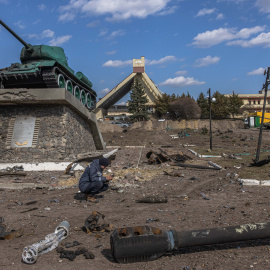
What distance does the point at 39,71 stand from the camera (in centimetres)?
1338

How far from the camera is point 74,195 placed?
7.62m

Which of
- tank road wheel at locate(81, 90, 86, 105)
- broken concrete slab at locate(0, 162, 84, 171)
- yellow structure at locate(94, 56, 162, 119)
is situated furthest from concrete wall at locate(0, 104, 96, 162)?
yellow structure at locate(94, 56, 162, 119)

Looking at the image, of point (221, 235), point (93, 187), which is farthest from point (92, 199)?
point (221, 235)

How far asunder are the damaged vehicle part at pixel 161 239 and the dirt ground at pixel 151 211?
0.45 ft

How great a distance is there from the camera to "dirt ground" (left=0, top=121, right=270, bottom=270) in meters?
3.58

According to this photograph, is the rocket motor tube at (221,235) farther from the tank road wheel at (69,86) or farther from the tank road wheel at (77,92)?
the tank road wheel at (77,92)

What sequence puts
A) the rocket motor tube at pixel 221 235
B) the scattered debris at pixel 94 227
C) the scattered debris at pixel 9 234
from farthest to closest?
the scattered debris at pixel 94 227 < the scattered debris at pixel 9 234 < the rocket motor tube at pixel 221 235

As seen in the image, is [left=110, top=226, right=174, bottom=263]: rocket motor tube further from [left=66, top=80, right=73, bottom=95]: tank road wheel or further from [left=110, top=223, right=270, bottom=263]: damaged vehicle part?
[left=66, top=80, right=73, bottom=95]: tank road wheel

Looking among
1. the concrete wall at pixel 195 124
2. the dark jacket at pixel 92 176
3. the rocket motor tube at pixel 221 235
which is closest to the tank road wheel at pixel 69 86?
the dark jacket at pixel 92 176

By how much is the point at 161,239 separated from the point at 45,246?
153 cm

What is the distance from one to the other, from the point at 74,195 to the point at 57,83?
7.38m

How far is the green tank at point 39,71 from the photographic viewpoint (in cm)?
1339

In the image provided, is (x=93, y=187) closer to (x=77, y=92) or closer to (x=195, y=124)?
(x=77, y=92)

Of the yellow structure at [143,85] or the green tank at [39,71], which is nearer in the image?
the green tank at [39,71]
